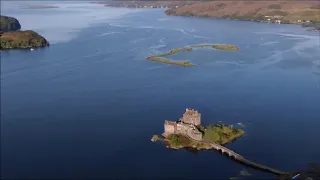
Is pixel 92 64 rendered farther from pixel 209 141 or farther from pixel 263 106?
pixel 209 141

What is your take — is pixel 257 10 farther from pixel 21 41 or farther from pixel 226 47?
pixel 21 41

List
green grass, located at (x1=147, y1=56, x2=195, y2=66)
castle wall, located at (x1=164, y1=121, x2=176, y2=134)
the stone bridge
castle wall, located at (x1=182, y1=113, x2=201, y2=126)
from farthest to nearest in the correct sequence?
green grass, located at (x1=147, y1=56, x2=195, y2=66) → castle wall, located at (x1=182, y1=113, x2=201, y2=126) → castle wall, located at (x1=164, y1=121, x2=176, y2=134) → the stone bridge

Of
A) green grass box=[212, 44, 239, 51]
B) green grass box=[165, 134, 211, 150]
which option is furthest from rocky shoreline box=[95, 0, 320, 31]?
green grass box=[165, 134, 211, 150]

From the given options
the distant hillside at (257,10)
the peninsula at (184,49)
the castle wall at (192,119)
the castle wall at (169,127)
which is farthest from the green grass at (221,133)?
the distant hillside at (257,10)

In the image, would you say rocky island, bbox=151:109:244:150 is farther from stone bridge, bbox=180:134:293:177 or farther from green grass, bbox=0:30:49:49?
green grass, bbox=0:30:49:49

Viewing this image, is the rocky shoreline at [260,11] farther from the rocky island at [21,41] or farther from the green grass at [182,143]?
the green grass at [182,143]

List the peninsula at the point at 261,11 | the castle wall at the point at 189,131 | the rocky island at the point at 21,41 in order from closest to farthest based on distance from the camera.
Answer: the castle wall at the point at 189,131, the rocky island at the point at 21,41, the peninsula at the point at 261,11
